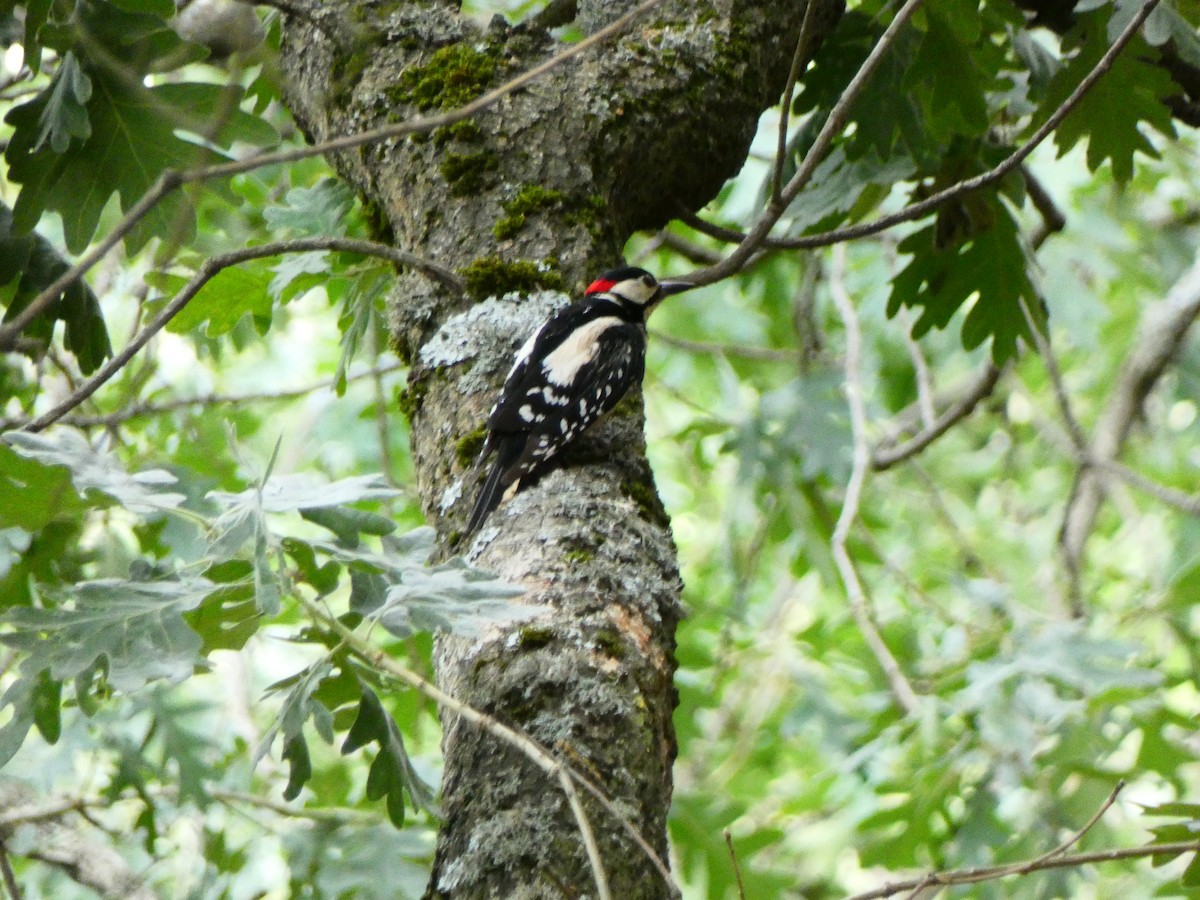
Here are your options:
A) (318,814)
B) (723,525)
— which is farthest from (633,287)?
(723,525)

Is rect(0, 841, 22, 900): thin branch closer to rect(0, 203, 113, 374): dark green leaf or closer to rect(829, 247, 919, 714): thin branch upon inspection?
rect(0, 203, 113, 374): dark green leaf

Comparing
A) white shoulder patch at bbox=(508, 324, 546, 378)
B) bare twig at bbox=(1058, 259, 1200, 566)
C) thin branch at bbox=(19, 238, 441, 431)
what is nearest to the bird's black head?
white shoulder patch at bbox=(508, 324, 546, 378)

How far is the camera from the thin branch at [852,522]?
11.1ft

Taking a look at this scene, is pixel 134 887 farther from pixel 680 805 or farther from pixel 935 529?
pixel 935 529

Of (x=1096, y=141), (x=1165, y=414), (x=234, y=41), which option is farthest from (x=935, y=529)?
(x=234, y=41)

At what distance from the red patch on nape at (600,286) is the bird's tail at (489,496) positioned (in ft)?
1.35

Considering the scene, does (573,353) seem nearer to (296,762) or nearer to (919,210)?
(919,210)

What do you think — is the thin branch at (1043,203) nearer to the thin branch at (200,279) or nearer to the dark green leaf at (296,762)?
the thin branch at (200,279)

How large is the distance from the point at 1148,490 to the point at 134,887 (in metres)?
3.04

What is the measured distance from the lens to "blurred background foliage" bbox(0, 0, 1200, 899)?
185cm

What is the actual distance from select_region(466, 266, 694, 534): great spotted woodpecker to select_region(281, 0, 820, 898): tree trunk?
34 millimetres

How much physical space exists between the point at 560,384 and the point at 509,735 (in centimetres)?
99

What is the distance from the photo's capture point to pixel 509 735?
4.79ft

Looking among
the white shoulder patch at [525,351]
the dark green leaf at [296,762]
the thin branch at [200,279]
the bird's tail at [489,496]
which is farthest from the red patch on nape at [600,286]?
the dark green leaf at [296,762]
